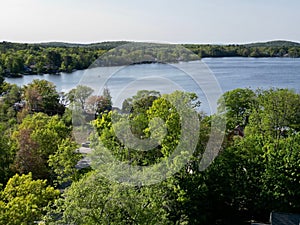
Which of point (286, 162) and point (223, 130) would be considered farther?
point (223, 130)

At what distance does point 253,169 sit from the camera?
11.7 m

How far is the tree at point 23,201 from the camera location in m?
7.68

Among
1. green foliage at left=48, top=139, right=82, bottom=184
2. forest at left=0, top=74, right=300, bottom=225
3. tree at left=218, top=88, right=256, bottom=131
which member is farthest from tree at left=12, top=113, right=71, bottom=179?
tree at left=218, top=88, right=256, bottom=131

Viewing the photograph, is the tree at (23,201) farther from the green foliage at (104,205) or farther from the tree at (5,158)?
the tree at (5,158)

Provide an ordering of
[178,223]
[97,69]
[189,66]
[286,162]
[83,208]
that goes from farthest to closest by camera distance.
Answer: [97,69]
[189,66]
[286,162]
[178,223]
[83,208]

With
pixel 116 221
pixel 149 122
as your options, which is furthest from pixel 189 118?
pixel 116 221

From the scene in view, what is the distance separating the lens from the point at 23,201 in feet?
26.5

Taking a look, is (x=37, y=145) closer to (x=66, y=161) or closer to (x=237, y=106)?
(x=66, y=161)

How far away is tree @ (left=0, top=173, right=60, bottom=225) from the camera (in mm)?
7676

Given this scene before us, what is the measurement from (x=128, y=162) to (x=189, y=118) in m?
2.31

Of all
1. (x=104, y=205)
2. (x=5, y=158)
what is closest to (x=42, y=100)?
(x=5, y=158)

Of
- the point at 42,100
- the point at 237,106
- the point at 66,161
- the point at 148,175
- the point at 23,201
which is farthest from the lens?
the point at 42,100

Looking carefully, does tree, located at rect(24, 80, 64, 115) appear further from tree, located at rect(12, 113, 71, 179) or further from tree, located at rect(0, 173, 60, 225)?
tree, located at rect(0, 173, 60, 225)

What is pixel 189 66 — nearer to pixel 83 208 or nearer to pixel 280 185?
pixel 280 185
